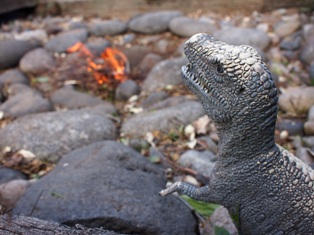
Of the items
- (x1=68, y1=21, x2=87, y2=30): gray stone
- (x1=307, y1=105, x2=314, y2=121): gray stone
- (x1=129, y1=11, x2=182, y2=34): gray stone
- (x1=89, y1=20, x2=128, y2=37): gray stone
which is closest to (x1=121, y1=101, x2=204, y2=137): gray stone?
(x1=307, y1=105, x2=314, y2=121): gray stone

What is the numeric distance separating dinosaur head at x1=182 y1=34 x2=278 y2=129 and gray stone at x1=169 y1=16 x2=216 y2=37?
14.7 ft

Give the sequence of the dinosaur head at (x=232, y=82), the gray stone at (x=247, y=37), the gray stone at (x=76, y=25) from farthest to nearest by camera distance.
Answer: the gray stone at (x=76, y=25) < the gray stone at (x=247, y=37) < the dinosaur head at (x=232, y=82)

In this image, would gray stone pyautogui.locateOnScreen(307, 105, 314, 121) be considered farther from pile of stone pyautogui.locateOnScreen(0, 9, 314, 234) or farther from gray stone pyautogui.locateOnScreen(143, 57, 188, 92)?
gray stone pyautogui.locateOnScreen(143, 57, 188, 92)

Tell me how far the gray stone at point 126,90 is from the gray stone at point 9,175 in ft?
6.23

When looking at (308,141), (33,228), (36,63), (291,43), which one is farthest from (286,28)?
(33,228)

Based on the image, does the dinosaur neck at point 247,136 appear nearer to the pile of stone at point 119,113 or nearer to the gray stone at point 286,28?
the pile of stone at point 119,113

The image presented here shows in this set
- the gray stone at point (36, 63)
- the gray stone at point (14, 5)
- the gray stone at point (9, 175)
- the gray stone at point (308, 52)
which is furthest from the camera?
the gray stone at point (14, 5)

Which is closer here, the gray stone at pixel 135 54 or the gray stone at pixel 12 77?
the gray stone at pixel 12 77

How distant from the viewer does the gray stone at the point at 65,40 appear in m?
6.36

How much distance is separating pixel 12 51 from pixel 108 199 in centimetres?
414

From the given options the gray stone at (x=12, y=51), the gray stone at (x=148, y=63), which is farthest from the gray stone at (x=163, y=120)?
the gray stone at (x=12, y=51)

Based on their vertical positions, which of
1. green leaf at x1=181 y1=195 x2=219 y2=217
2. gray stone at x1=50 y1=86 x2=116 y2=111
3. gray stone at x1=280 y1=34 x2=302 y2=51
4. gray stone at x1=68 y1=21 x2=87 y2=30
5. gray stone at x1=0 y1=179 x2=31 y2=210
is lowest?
gray stone at x1=50 y1=86 x2=116 y2=111

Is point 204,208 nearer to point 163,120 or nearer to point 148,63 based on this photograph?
point 163,120

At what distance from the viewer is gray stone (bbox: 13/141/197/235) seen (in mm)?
2402
